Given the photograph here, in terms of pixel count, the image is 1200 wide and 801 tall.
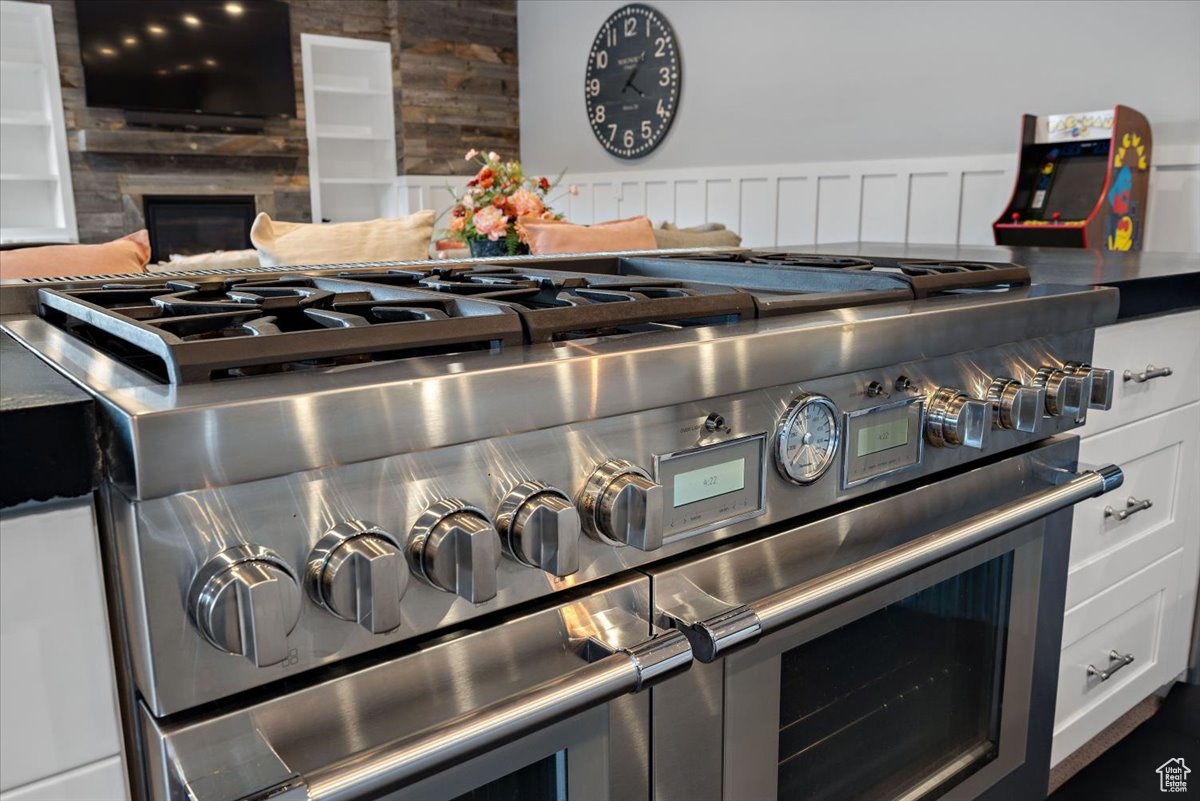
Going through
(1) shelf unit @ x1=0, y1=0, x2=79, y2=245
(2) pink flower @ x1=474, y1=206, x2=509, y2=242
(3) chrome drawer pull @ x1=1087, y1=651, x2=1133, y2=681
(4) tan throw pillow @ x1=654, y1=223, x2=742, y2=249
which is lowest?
(3) chrome drawer pull @ x1=1087, y1=651, x2=1133, y2=681

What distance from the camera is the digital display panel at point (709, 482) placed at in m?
0.72

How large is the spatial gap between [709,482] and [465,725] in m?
0.28

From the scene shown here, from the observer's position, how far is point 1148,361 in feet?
4.49

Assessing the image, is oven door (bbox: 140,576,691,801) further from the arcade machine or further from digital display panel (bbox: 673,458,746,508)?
the arcade machine

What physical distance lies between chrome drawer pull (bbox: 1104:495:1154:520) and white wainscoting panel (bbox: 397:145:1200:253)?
2.58 m

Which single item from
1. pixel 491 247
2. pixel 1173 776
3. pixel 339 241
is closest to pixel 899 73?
pixel 491 247

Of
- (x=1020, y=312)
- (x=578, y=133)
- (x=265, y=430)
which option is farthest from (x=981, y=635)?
(x=578, y=133)

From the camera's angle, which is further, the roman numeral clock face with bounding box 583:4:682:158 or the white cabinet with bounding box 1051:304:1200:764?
the roman numeral clock face with bounding box 583:4:682:158

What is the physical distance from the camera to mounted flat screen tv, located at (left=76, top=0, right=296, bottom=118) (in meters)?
5.49

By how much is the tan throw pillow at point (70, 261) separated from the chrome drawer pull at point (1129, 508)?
1.84 metres

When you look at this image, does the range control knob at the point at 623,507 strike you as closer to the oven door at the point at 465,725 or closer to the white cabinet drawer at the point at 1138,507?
the oven door at the point at 465,725

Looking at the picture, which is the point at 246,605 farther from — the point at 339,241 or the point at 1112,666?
the point at 339,241

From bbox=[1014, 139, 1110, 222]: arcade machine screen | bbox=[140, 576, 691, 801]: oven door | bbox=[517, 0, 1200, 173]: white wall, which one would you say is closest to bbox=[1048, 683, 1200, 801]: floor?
bbox=[140, 576, 691, 801]: oven door

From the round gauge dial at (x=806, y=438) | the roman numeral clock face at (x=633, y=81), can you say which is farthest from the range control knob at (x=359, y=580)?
the roman numeral clock face at (x=633, y=81)
